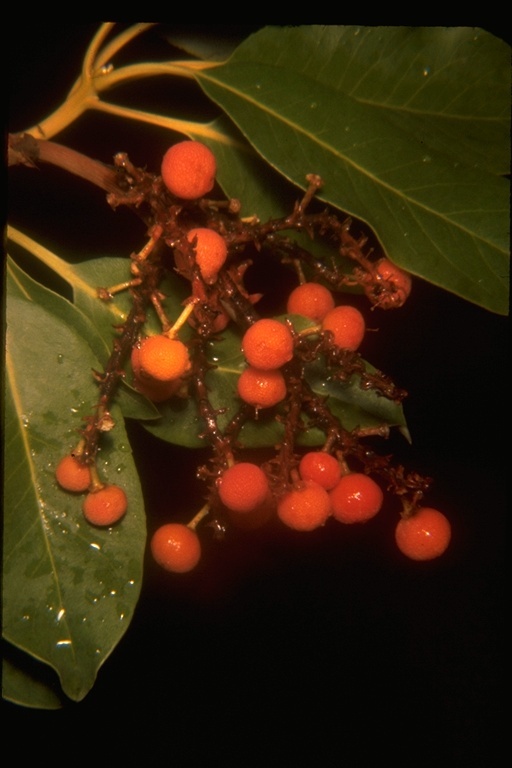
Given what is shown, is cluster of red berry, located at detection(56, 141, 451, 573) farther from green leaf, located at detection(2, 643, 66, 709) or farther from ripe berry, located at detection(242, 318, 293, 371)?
green leaf, located at detection(2, 643, 66, 709)

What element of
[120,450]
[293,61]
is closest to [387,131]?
[293,61]

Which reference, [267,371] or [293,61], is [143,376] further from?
[293,61]

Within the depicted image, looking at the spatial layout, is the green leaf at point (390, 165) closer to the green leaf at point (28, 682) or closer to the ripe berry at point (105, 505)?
the ripe berry at point (105, 505)

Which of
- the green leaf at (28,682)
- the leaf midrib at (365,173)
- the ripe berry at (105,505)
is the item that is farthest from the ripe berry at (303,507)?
the green leaf at (28,682)

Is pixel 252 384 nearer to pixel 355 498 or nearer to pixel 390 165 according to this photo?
pixel 355 498

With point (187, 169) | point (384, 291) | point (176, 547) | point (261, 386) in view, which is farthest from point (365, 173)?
point (176, 547)

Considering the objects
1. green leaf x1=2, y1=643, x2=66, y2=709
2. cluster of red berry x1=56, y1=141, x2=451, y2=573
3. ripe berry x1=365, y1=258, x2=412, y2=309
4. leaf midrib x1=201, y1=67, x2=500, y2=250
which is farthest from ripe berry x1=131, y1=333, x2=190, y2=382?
green leaf x1=2, y1=643, x2=66, y2=709
